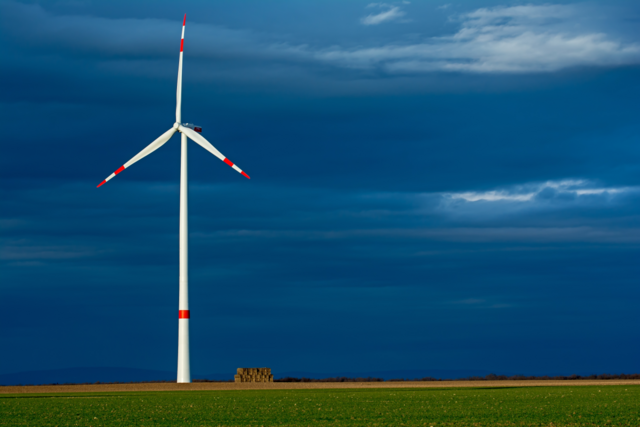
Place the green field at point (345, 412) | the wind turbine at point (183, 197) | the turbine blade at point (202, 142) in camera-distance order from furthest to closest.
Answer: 1. the turbine blade at point (202, 142)
2. the wind turbine at point (183, 197)
3. the green field at point (345, 412)

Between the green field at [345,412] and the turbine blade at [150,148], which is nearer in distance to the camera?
the green field at [345,412]

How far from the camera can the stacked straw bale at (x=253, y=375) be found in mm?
79312

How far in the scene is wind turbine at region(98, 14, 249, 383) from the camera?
240 feet

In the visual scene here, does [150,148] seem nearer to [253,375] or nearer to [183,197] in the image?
[183,197]

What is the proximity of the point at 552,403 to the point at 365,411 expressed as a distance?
36.8ft

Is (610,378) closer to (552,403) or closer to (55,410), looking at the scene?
(552,403)

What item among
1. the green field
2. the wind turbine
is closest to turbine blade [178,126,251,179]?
the wind turbine

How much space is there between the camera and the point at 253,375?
7962 centimetres

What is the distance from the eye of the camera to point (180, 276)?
74562 millimetres

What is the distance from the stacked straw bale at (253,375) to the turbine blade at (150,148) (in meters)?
23.8

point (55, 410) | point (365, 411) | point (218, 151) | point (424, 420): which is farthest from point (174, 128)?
point (424, 420)

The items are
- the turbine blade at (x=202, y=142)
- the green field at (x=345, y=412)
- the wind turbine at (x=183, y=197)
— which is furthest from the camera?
the turbine blade at (x=202, y=142)

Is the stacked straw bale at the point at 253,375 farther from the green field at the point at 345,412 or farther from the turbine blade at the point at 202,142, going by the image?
the green field at the point at 345,412

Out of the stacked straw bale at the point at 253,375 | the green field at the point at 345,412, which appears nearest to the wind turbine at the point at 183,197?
the stacked straw bale at the point at 253,375
